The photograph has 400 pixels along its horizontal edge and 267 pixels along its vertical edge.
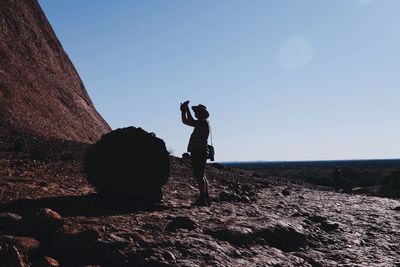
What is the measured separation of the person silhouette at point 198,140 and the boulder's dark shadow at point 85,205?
3.86 ft

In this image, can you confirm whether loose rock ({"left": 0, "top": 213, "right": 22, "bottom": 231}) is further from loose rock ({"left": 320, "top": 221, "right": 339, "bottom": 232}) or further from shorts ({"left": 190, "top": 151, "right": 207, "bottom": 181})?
loose rock ({"left": 320, "top": 221, "right": 339, "bottom": 232})

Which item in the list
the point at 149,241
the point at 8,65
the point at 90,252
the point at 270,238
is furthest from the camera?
the point at 8,65

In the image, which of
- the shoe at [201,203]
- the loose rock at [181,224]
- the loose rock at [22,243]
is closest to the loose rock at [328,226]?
the shoe at [201,203]

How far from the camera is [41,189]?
9.58 meters

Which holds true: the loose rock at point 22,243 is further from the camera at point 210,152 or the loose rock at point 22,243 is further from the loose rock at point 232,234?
the camera at point 210,152

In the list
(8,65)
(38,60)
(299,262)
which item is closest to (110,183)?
(299,262)

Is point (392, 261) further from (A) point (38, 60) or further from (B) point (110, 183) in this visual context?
(A) point (38, 60)

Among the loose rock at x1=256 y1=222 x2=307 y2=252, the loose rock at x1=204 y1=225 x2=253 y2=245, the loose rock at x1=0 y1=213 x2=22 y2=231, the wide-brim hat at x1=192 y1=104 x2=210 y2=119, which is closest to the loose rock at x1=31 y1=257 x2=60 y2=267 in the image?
the loose rock at x1=0 y1=213 x2=22 y2=231

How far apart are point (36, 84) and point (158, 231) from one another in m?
19.2

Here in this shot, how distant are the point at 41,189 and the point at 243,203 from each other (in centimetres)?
505

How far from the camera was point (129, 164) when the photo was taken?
9750 millimetres

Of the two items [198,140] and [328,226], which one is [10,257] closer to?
[198,140]

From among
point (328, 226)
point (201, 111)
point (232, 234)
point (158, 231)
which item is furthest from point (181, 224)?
point (328, 226)

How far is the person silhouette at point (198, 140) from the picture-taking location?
10.1 m
